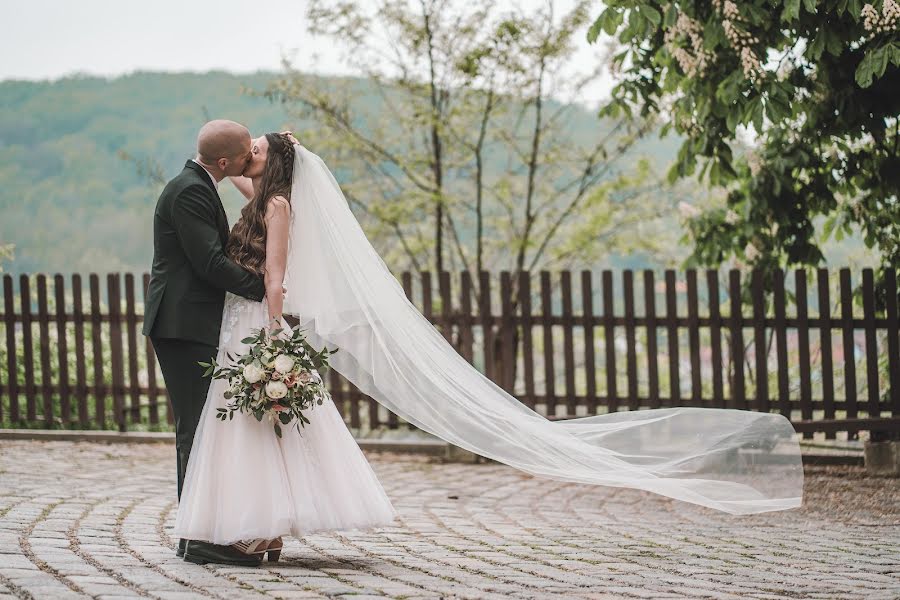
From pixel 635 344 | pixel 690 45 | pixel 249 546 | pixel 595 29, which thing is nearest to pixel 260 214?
pixel 249 546

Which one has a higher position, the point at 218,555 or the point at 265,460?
the point at 265,460

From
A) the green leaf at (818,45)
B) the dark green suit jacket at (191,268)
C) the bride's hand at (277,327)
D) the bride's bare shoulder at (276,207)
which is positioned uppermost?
the green leaf at (818,45)

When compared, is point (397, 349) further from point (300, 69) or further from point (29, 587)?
point (300, 69)

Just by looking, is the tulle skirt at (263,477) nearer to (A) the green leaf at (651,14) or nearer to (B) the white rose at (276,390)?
(B) the white rose at (276,390)

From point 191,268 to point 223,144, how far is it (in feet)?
1.99

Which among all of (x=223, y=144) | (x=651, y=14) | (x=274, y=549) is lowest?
(x=274, y=549)

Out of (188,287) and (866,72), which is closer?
(188,287)

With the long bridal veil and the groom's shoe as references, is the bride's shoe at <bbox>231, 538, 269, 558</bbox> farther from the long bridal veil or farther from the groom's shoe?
the long bridal veil

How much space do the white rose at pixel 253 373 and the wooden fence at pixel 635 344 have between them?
515 cm

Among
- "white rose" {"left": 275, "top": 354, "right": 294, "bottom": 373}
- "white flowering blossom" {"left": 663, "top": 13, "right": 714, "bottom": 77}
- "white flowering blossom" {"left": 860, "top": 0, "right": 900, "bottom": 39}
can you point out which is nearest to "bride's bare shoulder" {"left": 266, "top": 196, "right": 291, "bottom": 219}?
"white rose" {"left": 275, "top": 354, "right": 294, "bottom": 373}

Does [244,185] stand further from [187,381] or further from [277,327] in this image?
[187,381]

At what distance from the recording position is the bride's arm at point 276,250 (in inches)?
183

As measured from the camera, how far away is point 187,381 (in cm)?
470

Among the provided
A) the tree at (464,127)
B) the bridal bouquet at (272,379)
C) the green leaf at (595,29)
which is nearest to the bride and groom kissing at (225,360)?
the bridal bouquet at (272,379)
